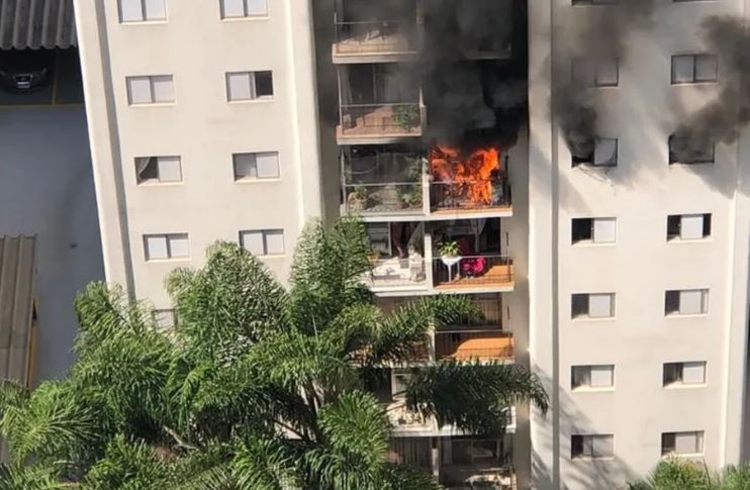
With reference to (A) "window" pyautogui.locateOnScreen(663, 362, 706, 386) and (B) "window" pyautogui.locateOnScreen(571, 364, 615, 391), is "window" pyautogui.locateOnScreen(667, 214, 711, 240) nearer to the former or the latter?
(A) "window" pyautogui.locateOnScreen(663, 362, 706, 386)

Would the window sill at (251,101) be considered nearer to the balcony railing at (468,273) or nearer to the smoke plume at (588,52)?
the balcony railing at (468,273)

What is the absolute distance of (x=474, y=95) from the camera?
28.6 meters

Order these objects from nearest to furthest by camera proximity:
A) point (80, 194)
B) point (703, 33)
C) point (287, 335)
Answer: point (287, 335), point (703, 33), point (80, 194)

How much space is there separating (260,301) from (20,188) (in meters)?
17.5

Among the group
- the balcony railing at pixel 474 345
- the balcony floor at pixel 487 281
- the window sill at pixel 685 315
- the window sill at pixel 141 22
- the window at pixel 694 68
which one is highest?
the window sill at pixel 141 22

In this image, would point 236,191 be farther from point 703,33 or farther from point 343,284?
point 703,33

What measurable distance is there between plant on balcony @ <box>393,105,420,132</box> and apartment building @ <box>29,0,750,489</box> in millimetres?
45

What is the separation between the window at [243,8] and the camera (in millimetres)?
28359

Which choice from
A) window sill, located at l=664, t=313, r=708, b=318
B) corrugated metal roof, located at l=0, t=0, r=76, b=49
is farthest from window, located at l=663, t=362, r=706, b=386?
corrugated metal roof, located at l=0, t=0, r=76, b=49

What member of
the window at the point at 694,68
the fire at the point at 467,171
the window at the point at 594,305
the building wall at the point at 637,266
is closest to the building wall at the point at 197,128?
the fire at the point at 467,171

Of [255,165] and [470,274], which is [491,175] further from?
[255,165]

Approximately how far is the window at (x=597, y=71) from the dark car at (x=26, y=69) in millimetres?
21213

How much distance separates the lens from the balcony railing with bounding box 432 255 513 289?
30422mm

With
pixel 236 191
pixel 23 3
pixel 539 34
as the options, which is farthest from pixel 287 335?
pixel 23 3
